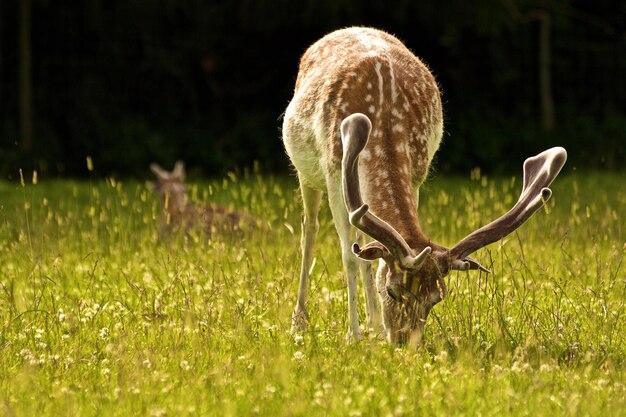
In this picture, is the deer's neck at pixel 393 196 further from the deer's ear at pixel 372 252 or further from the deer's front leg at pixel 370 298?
the deer's front leg at pixel 370 298

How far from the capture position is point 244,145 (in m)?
18.3

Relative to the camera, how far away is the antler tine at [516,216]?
597 centimetres

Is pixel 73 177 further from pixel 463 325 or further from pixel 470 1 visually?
pixel 463 325

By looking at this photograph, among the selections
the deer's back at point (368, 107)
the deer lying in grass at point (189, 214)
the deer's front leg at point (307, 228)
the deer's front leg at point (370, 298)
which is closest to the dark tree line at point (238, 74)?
the deer lying in grass at point (189, 214)

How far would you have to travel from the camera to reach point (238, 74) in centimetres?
1903

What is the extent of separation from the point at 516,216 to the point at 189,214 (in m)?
5.58

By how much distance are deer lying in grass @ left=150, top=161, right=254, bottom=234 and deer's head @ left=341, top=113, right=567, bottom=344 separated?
10.7 ft

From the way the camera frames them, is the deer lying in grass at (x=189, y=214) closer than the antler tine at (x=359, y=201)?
No

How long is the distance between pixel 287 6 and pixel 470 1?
2.71 m

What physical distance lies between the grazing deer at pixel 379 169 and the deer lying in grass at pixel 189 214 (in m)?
2.07

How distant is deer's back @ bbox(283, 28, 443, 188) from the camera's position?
263 inches

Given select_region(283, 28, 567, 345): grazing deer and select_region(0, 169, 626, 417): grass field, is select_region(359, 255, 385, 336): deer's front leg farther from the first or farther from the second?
select_region(0, 169, 626, 417): grass field

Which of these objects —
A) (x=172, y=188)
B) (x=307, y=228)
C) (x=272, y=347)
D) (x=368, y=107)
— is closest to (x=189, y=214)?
(x=172, y=188)

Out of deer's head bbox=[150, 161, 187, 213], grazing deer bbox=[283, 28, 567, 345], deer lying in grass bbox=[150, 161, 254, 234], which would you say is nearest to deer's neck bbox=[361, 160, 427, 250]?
grazing deer bbox=[283, 28, 567, 345]
